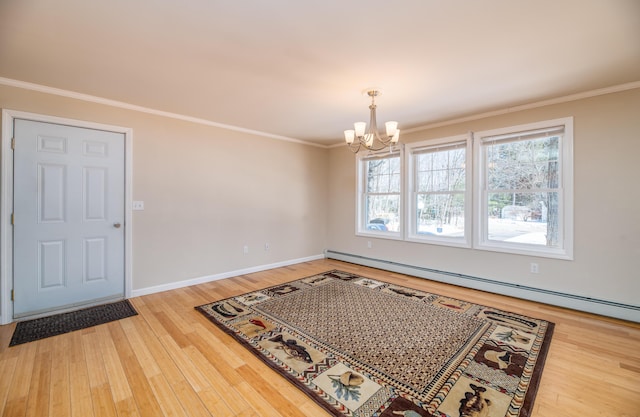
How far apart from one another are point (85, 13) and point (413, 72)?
8.52 feet

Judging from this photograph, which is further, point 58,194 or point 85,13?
point 58,194

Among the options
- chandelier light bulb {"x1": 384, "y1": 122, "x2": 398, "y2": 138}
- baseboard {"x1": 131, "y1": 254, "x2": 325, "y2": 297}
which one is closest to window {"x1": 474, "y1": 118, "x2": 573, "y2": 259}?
chandelier light bulb {"x1": 384, "y1": 122, "x2": 398, "y2": 138}

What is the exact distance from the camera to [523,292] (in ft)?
11.4

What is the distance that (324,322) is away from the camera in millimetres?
2811

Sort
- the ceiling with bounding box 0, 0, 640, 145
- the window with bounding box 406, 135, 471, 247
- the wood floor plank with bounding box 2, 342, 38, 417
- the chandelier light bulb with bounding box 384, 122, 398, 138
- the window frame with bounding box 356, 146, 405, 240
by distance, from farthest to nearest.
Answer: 1. the window frame with bounding box 356, 146, 405, 240
2. the window with bounding box 406, 135, 471, 247
3. the chandelier light bulb with bounding box 384, 122, 398, 138
4. the ceiling with bounding box 0, 0, 640, 145
5. the wood floor plank with bounding box 2, 342, 38, 417

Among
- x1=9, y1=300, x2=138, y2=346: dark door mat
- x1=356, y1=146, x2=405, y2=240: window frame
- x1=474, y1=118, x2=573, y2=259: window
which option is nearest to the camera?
x1=9, y1=300, x2=138, y2=346: dark door mat

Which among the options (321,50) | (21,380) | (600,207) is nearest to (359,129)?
(321,50)

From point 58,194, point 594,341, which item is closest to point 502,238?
point 594,341

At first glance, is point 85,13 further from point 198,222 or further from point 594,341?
point 594,341

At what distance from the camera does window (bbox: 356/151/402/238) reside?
491cm

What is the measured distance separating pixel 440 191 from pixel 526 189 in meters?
1.11

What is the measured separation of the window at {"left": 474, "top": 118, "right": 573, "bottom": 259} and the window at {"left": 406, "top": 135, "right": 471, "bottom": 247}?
206mm

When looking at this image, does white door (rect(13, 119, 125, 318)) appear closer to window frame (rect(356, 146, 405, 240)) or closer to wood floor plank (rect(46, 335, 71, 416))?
wood floor plank (rect(46, 335, 71, 416))

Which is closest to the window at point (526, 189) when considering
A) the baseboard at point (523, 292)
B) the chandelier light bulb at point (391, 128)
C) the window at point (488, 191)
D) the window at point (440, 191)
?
the window at point (488, 191)
